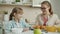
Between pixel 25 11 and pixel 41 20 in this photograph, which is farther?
pixel 25 11

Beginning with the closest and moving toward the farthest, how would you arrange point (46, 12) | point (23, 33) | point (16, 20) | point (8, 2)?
point (23, 33) < point (16, 20) < point (46, 12) < point (8, 2)

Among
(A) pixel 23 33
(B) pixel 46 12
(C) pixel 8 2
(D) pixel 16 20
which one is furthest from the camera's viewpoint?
(C) pixel 8 2

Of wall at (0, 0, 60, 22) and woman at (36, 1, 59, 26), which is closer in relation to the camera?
woman at (36, 1, 59, 26)

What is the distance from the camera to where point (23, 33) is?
6.17ft

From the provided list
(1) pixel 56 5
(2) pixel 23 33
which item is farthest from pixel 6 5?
(2) pixel 23 33

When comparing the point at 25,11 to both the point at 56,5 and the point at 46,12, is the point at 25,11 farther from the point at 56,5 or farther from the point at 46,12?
the point at 46,12

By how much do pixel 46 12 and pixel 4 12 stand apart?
1.21 m

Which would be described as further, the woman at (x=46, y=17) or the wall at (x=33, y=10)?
the wall at (x=33, y=10)

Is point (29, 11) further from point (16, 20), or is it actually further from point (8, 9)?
point (16, 20)

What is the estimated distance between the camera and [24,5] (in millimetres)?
3367

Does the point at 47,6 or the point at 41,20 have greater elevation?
the point at 47,6

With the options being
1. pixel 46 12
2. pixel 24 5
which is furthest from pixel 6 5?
pixel 46 12

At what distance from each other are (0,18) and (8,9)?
0.24 m

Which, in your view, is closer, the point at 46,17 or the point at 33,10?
the point at 46,17
